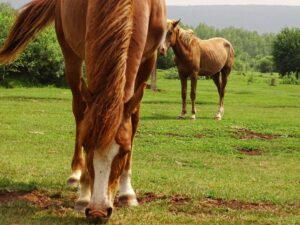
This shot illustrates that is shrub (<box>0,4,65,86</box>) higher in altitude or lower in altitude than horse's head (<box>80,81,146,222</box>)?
lower

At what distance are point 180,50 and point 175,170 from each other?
977 centimetres

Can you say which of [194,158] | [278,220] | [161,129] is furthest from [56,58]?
[278,220]

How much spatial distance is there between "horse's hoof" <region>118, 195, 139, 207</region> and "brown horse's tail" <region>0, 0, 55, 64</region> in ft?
9.03

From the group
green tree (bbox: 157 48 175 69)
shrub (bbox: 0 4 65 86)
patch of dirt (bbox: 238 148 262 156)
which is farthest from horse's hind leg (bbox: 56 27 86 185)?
green tree (bbox: 157 48 175 69)

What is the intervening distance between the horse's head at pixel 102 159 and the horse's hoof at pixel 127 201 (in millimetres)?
1314

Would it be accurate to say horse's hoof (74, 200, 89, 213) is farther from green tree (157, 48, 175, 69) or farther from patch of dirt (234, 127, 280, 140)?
green tree (157, 48, 175, 69)

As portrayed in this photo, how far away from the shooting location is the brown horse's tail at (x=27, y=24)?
708 centimetres

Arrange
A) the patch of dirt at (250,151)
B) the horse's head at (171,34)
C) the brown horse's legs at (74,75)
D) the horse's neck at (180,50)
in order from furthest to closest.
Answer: the horse's neck at (180,50) → the horse's head at (171,34) → the patch of dirt at (250,151) → the brown horse's legs at (74,75)

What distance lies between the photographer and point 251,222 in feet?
17.1

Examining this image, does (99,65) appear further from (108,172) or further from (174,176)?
(174,176)

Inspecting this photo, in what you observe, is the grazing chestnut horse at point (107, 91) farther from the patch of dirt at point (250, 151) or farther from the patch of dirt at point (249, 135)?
the patch of dirt at point (249, 135)

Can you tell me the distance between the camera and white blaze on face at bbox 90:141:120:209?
4133 mm

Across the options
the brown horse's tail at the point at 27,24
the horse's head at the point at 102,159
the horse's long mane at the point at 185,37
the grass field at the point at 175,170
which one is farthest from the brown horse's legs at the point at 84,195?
the horse's long mane at the point at 185,37

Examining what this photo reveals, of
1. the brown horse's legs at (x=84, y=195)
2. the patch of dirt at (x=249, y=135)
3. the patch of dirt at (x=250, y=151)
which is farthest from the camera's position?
the patch of dirt at (x=249, y=135)
